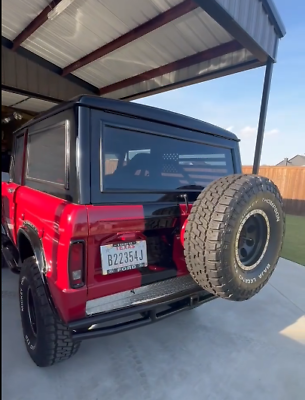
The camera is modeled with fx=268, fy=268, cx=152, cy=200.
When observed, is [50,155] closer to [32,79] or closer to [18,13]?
[18,13]

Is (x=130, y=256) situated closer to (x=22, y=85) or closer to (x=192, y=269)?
(x=192, y=269)

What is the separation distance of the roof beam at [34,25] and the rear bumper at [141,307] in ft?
15.6

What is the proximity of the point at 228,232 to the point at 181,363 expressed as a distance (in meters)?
1.29

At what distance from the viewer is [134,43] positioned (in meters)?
5.31

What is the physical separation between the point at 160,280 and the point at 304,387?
141 centimetres

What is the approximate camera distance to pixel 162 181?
232 cm

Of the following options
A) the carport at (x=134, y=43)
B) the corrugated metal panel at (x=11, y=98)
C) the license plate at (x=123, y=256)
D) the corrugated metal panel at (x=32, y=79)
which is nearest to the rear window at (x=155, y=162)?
the license plate at (x=123, y=256)

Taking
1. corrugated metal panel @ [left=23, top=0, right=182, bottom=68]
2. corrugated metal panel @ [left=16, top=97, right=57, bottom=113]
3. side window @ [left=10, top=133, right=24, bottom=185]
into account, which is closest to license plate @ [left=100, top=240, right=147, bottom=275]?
side window @ [left=10, top=133, right=24, bottom=185]

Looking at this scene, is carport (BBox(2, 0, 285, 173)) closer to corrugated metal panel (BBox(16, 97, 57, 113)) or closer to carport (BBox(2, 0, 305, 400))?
carport (BBox(2, 0, 305, 400))

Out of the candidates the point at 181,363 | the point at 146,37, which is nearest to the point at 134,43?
the point at 146,37

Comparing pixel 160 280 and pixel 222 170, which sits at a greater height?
pixel 222 170

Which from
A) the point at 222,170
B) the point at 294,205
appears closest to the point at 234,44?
the point at 222,170

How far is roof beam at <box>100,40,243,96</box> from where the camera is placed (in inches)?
196

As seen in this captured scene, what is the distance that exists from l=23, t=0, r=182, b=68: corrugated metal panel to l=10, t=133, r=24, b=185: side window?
8.74ft
